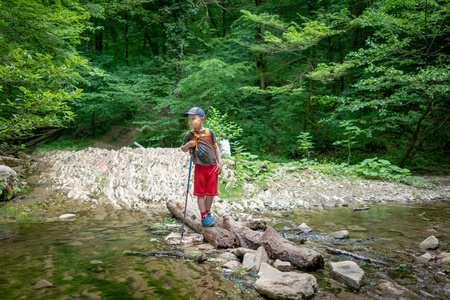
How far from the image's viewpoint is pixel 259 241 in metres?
3.16

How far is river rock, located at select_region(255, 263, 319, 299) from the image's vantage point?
204cm

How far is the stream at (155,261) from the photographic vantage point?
217 centimetres

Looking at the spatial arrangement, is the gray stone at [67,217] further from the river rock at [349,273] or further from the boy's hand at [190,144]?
the river rock at [349,273]

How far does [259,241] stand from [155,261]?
4.20ft

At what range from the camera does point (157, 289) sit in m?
2.20

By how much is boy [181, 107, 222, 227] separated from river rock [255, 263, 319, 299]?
151 cm

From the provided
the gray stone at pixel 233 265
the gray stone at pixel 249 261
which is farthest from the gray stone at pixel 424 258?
the gray stone at pixel 233 265

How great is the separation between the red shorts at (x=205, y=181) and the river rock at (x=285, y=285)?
5.19ft

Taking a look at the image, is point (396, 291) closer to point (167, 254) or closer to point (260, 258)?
point (260, 258)

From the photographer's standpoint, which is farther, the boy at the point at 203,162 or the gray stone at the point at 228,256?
the boy at the point at 203,162

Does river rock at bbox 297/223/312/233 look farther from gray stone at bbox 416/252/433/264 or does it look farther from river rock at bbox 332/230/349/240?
gray stone at bbox 416/252/433/264

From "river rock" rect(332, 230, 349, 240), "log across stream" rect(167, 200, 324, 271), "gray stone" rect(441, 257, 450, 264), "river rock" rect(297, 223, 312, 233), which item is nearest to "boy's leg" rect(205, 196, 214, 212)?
"log across stream" rect(167, 200, 324, 271)

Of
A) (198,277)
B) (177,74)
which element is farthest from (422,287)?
(177,74)

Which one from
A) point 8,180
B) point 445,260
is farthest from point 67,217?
point 445,260
